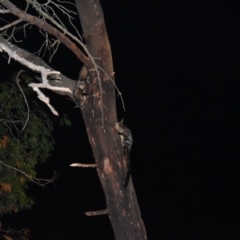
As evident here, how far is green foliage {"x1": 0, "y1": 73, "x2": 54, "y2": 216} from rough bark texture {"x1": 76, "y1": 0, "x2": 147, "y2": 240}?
8.41ft

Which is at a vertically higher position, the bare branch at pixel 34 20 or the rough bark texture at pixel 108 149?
the bare branch at pixel 34 20

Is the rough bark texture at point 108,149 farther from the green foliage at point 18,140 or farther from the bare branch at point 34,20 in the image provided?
the green foliage at point 18,140

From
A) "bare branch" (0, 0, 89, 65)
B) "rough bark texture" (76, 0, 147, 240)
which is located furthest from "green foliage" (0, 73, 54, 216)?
"bare branch" (0, 0, 89, 65)

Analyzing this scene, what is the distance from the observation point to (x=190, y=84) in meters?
19.9

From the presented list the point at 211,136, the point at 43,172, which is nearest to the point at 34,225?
the point at 43,172

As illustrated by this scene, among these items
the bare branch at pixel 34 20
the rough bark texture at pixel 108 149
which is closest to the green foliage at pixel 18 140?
the rough bark texture at pixel 108 149

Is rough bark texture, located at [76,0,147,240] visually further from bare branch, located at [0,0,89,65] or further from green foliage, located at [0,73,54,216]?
green foliage, located at [0,73,54,216]

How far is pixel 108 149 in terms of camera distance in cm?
645

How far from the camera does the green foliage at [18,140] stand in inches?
360

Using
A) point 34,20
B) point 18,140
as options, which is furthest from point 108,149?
point 18,140

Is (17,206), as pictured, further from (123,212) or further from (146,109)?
(146,109)

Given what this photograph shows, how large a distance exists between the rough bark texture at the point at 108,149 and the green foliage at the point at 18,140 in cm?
256

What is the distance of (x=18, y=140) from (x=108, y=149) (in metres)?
2.98

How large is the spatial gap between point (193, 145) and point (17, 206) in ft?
33.6
